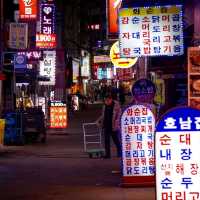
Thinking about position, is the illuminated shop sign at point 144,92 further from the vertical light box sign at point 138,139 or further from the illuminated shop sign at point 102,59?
the illuminated shop sign at point 102,59

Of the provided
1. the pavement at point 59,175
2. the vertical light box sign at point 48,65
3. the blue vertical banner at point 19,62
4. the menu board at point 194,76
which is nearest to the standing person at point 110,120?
the pavement at point 59,175

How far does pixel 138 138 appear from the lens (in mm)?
14477

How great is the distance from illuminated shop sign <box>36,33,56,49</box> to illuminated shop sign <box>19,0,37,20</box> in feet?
16.4

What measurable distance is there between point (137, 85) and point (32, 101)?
14.7 meters

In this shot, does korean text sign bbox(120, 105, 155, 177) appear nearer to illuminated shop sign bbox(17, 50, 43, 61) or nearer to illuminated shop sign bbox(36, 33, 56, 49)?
illuminated shop sign bbox(17, 50, 43, 61)

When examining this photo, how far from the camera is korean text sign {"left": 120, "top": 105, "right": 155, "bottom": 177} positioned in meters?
14.5

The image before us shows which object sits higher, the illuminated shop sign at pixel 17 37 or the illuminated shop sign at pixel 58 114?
the illuminated shop sign at pixel 17 37

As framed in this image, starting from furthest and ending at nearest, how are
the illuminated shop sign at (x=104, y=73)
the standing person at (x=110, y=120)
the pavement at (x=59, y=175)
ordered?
1. the illuminated shop sign at (x=104, y=73)
2. the standing person at (x=110, y=120)
3. the pavement at (x=59, y=175)

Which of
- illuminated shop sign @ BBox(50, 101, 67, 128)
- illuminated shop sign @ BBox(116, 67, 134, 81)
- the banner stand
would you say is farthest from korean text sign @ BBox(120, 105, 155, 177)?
illuminated shop sign @ BBox(116, 67, 134, 81)

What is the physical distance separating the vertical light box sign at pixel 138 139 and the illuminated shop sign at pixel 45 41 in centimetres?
2492

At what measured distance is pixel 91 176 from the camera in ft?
54.4

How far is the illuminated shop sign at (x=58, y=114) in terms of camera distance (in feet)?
102

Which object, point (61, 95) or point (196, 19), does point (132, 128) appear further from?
point (61, 95)

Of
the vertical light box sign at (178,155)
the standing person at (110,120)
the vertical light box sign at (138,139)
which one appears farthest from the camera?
the standing person at (110,120)
